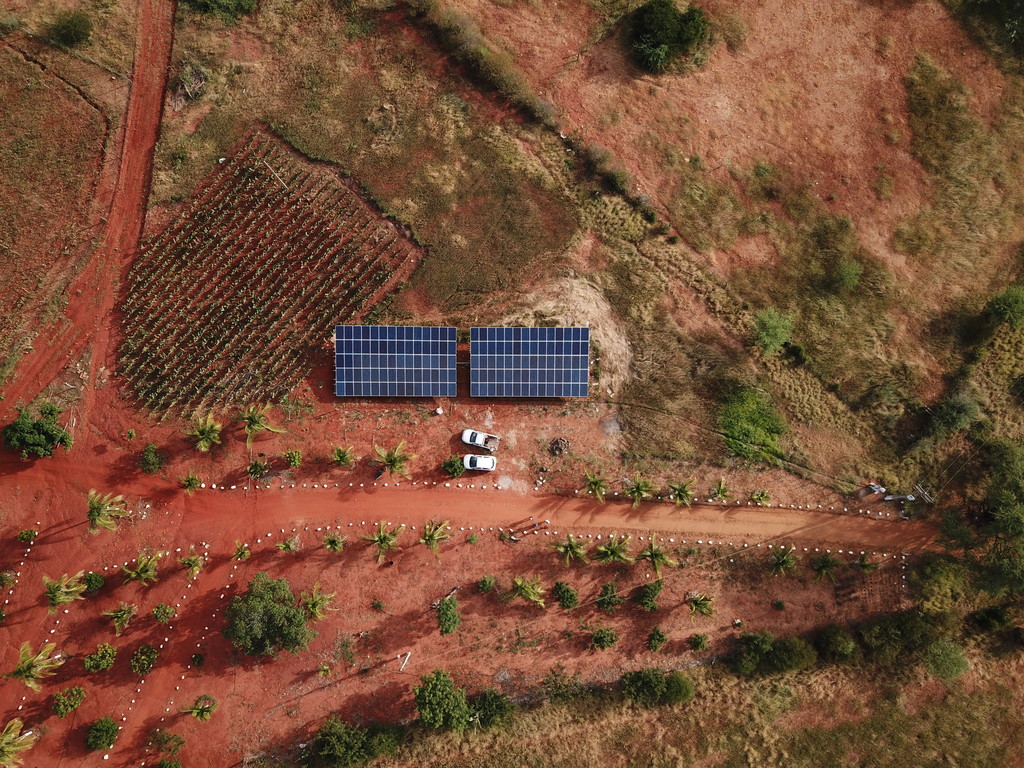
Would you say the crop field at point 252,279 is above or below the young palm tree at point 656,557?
above

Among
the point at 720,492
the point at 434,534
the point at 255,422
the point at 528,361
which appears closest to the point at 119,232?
the point at 255,422

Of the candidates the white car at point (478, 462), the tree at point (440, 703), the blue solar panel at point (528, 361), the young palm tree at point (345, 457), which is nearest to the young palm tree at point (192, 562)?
the young palm tree at point (345, 457)

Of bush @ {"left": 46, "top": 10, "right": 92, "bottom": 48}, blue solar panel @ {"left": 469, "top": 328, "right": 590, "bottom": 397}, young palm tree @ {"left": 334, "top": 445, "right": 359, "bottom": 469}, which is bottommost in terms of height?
young palm tree @ {"left": 334, "top": 445, "right": 359, "bottom": 469}

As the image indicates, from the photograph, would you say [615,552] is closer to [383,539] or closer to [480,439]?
[480,439]

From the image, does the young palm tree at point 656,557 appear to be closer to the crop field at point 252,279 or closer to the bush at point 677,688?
the bush at point 677,688

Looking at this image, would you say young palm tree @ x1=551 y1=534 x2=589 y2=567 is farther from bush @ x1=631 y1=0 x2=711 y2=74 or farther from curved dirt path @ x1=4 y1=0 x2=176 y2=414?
bush @ x1=631 y1=0 x2=711 y2=74

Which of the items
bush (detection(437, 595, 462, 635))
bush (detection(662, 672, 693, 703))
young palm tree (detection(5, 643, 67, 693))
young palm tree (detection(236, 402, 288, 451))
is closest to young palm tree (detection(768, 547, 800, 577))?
bush (detection(662, 672, 693, 703))

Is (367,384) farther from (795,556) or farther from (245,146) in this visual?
(795,556)

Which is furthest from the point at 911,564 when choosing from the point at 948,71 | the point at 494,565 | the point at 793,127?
the point at 948,71
